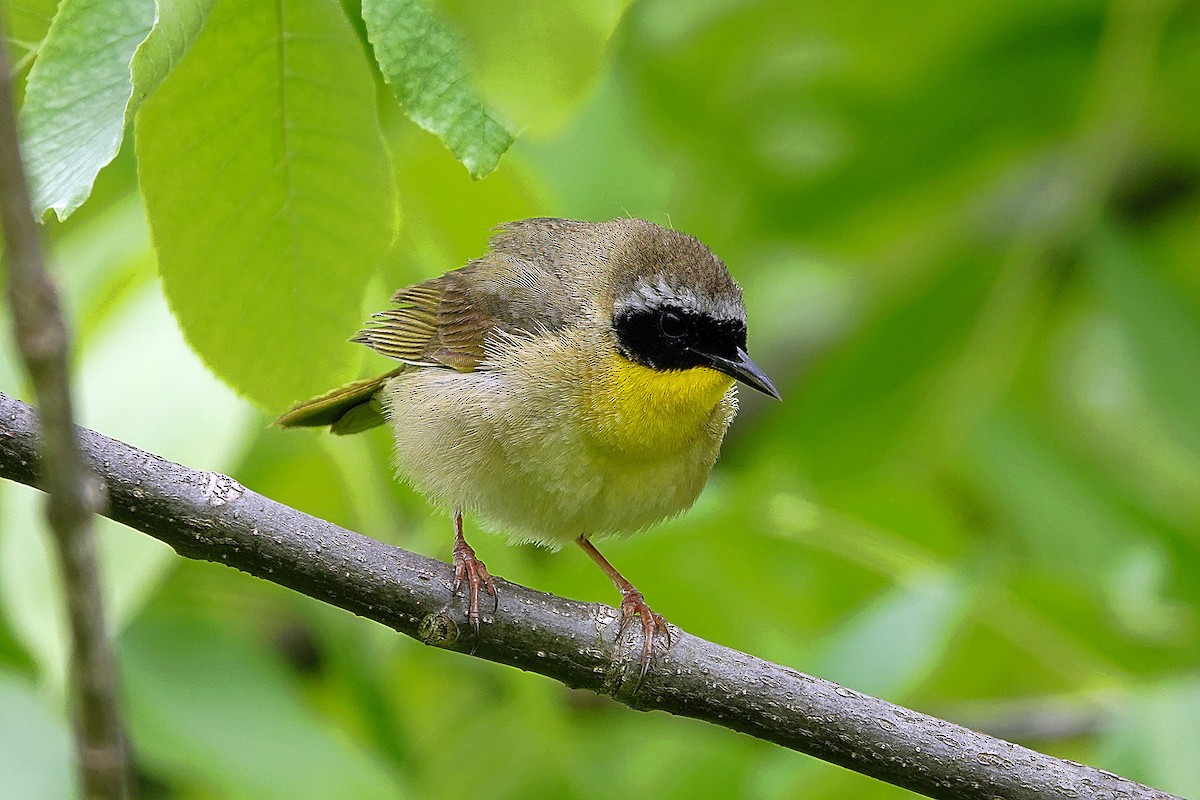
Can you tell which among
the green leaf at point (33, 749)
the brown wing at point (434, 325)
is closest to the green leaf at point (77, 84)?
the brown wing at point (434, 325)

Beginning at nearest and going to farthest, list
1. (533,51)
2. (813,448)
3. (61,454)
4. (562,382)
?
(61,454), (533,51), (562,382), (813,448)

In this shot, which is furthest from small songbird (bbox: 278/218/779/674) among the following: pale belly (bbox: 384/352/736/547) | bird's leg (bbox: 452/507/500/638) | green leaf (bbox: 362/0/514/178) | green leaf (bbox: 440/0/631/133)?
green leaf (bbox: 440/0/631/133)

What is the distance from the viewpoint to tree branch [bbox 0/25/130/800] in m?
1.18

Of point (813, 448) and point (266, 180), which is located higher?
point (813, 448)

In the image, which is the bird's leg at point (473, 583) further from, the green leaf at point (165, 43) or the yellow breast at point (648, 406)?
the green leaf at point (165, 43)

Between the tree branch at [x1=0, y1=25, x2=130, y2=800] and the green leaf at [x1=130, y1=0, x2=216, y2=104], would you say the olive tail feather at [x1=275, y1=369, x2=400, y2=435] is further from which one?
the tree branch at [x1=0, y1=25, x2=130, y2=800]

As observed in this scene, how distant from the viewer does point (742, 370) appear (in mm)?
3822

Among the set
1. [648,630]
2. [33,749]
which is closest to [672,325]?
[648,630]

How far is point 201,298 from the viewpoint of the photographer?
7.63 ft

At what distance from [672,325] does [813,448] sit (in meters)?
2.49

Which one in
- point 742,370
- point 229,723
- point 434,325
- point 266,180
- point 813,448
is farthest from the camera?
point 813,448

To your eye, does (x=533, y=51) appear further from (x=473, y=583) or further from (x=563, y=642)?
(x=563, y=642)

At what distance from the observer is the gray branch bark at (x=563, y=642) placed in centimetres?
242

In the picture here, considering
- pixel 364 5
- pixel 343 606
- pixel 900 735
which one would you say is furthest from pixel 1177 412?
pixel 364 5
